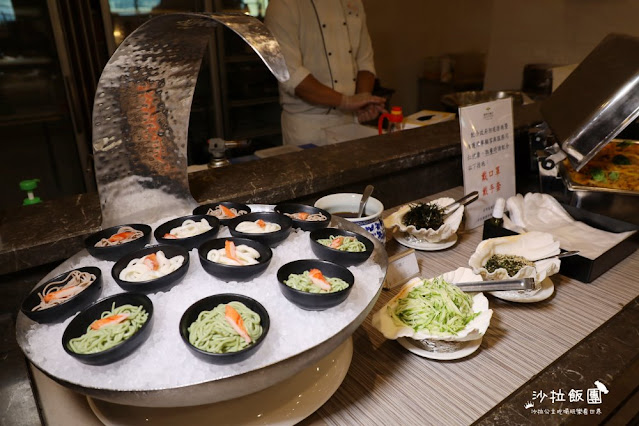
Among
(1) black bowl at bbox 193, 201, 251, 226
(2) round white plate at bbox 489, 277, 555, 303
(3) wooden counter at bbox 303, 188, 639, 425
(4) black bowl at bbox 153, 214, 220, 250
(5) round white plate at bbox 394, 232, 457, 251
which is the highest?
(1) black bowl at bbox 193, 201, 251, 226

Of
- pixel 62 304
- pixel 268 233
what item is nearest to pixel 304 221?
pixel 268 233

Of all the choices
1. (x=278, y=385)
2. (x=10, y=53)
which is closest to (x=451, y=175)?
(x=278, y=385)

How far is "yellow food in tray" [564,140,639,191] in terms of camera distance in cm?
178

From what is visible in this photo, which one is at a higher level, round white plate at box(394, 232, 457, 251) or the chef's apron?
the chef's apron

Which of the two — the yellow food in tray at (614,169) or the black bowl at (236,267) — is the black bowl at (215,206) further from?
the yellow food in tray at (614,169)

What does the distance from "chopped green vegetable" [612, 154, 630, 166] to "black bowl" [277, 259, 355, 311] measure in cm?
165

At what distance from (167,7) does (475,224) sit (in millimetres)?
4104

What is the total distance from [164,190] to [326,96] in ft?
7.49

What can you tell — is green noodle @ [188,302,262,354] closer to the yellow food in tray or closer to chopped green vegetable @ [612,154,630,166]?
the yellow food in tray

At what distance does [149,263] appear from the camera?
1.00 meters

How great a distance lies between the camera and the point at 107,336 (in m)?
0.81

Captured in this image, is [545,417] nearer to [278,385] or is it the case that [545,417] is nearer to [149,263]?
[278,385]

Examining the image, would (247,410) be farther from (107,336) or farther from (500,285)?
(500,285)

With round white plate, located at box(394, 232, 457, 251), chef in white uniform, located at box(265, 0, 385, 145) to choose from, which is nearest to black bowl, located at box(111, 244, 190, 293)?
round white plate, located at box(394, 232, 457, 251)
